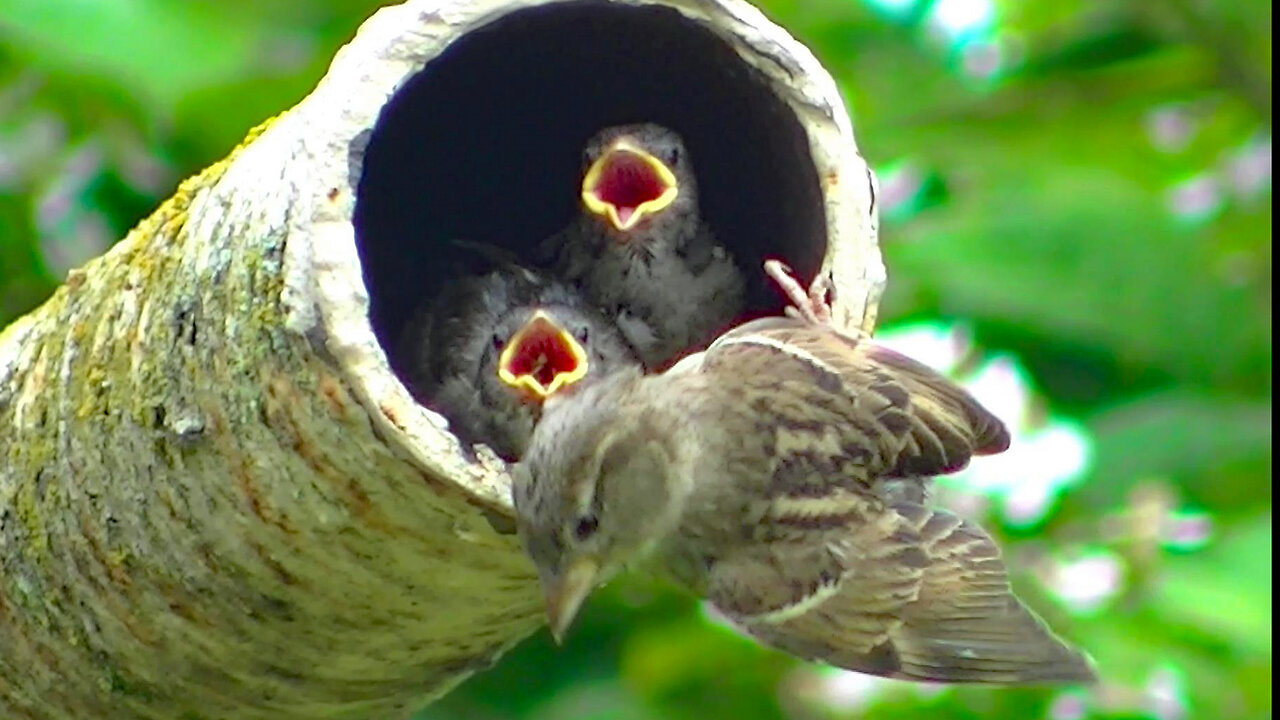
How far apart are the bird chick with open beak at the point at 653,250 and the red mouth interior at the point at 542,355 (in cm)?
27

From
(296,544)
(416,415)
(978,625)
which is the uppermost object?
(978,625)

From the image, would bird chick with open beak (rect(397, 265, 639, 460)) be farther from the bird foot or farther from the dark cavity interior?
the bird foot

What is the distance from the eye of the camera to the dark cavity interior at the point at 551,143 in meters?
3.87

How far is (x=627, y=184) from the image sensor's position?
4.49 m

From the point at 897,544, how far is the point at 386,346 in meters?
1.40

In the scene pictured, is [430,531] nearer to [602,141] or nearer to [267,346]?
[267,346]

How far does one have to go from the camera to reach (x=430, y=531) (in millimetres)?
3201


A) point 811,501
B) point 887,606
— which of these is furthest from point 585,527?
point 887,606

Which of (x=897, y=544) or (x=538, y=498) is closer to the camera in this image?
(x=538, y=498)

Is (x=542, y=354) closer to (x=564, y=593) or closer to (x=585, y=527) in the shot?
(x=585, y=527)

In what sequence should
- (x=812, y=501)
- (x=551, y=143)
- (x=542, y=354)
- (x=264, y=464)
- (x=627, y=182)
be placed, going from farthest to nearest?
(x=551, y=143), (x=627, y=182), (x=542, y=354), (x=812, y=501), (x=264, y=464)

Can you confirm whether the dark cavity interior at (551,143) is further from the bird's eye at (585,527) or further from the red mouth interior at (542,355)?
the bird's eye at (585,527)

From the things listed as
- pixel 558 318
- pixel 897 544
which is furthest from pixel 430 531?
pixel 558 318

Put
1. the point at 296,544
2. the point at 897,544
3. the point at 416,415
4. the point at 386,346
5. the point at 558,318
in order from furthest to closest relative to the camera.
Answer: the point at 386,346 < the point at 558,318 < the point at 897,544 < the point at 296,544 < the point at 416,415
